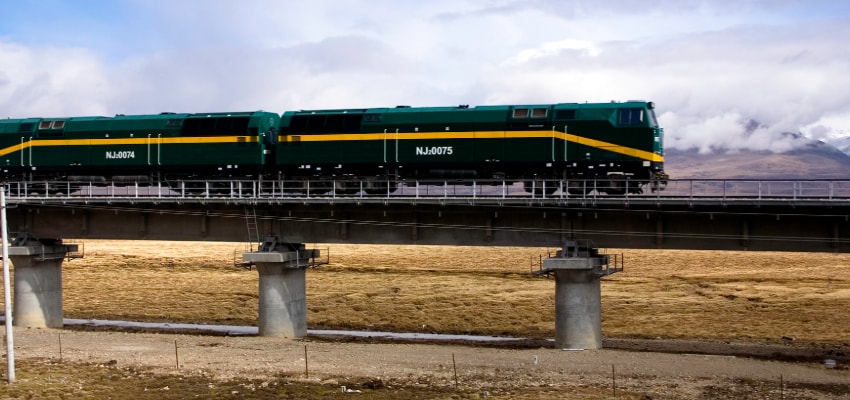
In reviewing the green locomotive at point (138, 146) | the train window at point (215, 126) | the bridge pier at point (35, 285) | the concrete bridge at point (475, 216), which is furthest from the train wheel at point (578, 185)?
the bridge pier at point (35, 285)

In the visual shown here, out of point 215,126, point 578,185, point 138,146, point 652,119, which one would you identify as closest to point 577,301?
point 578,185

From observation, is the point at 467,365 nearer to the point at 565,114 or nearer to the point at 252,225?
the point at 252,225

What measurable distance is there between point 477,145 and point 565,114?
4.97m

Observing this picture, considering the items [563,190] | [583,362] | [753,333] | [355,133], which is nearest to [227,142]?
[355,133]

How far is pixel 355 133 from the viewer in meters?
56.7

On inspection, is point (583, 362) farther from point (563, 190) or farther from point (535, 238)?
point (563, 190)

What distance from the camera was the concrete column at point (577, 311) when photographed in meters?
45.4

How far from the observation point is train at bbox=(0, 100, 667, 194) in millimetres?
51781

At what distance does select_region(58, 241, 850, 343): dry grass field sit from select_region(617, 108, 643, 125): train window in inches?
450

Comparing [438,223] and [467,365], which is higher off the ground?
[438,223]

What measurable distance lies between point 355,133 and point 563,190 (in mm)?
12232

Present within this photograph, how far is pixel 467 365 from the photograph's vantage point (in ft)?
138

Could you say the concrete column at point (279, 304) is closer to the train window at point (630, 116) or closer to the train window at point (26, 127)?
the train window at point (630, 116)

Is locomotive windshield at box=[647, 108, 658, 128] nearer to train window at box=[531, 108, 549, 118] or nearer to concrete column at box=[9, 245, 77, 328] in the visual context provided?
train window at box=[531, 108, 549, 118]
